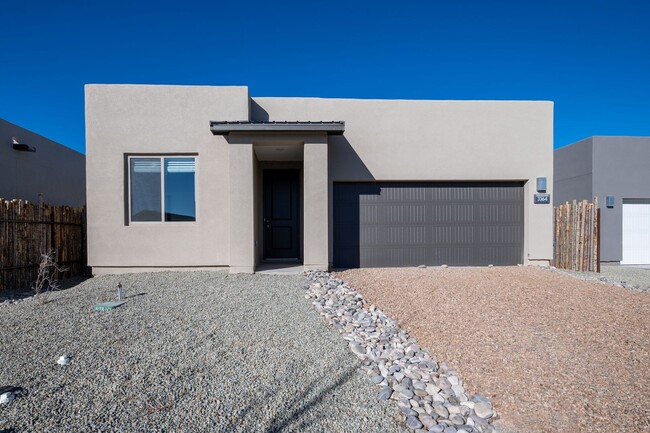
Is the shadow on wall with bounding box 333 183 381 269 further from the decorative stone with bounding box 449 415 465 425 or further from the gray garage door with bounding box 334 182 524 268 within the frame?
the decorative stone with bounding box 449 415 465 425

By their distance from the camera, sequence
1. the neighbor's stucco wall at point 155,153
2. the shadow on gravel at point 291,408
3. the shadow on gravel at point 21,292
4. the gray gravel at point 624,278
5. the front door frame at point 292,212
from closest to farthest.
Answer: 1. the shadow on gravel at point 291,408
2. the shadow on gravel at point 21,292
3. the gray gravel at point 624,278
4. the neighbor's stucco wall at point 155,153
5. the front door frame at point 292,212

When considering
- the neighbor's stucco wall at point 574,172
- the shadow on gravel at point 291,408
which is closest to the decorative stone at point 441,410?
the shadow on gravel at point 291,408

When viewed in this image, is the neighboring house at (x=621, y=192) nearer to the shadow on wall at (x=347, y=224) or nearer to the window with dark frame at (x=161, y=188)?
the shadow on wall at (x=347, y=224)

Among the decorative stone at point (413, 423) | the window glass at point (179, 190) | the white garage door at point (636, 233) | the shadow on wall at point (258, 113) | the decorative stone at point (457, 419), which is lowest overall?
the decorative stone at point (457, 419)

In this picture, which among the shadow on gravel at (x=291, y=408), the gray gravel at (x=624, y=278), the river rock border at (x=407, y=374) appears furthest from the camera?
the gray gravel at (x=624, y=278)

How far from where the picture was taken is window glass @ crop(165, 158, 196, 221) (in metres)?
7.40

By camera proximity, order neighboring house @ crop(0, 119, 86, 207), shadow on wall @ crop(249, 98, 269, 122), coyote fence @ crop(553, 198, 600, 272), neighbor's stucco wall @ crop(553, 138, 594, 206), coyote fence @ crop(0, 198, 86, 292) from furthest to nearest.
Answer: neighbor's stucco wall @ crop(553, 138, 594, 206) → neighboring house @ crop(0, 119, 86, 207) → coyote fence @ crop(553, 198, 600, 272) → shadow on wall @ crop(249, 98, 269, 122) → coyote fence @ crop(0, 198, 86, 292)

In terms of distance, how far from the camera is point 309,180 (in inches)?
273

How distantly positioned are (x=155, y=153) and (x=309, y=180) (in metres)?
3.39

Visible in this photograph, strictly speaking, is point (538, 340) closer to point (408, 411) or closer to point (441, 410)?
point (441, 410)

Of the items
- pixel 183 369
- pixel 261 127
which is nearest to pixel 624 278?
pixel 261 127

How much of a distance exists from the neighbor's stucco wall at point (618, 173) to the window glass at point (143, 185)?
41.8 ft

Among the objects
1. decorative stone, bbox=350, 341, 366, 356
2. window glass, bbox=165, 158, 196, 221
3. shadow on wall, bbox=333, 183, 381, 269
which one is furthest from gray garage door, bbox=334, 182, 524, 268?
decorative stone, bbox=350, 341, 366, 356

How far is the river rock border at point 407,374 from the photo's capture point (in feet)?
8.45
